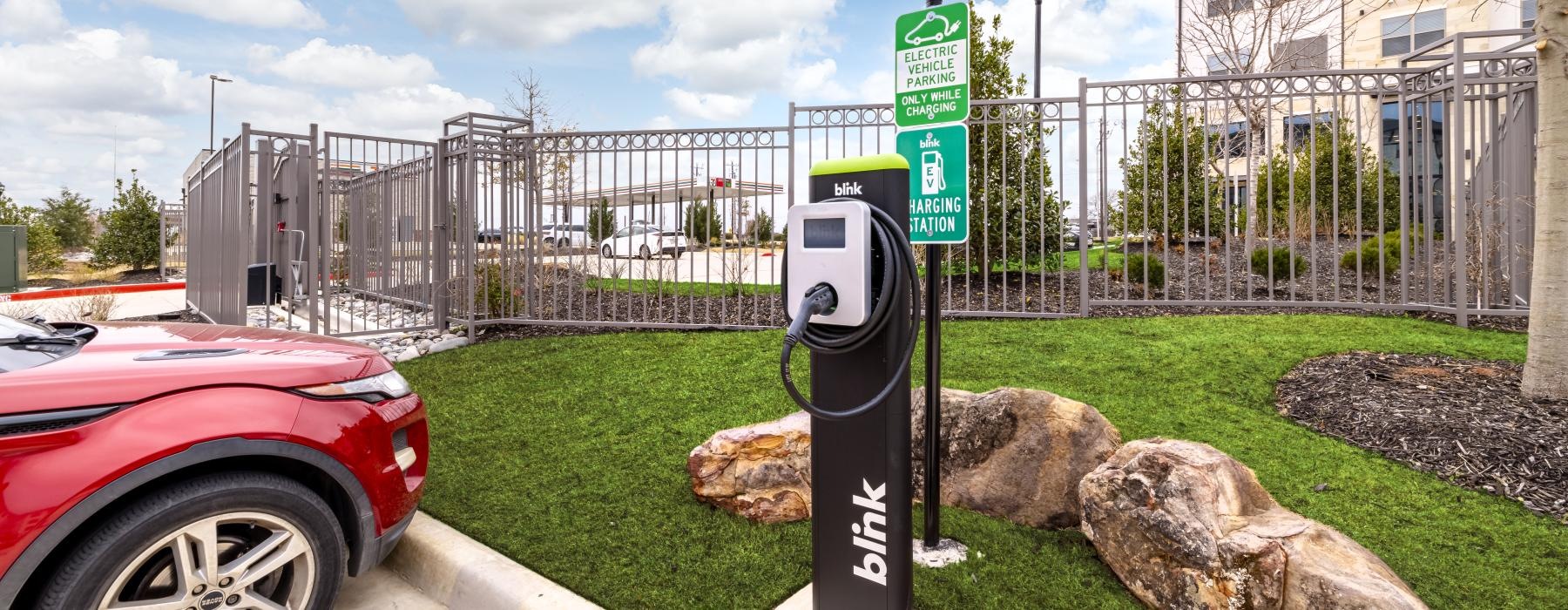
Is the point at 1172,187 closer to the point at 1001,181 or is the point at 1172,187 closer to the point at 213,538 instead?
the point at 1001,181

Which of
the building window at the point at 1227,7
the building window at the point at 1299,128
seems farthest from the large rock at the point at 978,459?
the building window at the point at 1227,7

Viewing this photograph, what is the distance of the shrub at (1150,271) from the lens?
9078 millimetres

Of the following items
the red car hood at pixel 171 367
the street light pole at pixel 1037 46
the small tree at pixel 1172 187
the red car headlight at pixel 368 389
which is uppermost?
the street light pole at pixel 1037 46

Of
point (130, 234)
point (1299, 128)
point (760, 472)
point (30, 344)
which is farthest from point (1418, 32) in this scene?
point (130, 234)

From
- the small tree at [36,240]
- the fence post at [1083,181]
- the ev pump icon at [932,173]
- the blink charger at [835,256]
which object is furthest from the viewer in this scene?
the small tree at [36,240]

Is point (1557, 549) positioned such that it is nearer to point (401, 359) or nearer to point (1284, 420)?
point (1284, 420)

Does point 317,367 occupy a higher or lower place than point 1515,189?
lower

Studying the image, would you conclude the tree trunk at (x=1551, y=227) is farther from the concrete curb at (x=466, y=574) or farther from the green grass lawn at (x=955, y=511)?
the concrete curb at (x=466, y=574)

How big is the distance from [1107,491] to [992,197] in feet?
22.7

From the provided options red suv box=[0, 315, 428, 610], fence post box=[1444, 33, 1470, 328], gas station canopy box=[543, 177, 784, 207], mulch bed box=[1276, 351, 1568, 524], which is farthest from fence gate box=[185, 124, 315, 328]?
fence post box=[1444, 33, 1470, 328]

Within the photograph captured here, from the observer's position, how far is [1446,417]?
13.8ft

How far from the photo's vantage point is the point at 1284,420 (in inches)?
178

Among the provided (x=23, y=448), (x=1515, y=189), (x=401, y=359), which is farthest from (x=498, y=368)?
(x=1515, y=189)

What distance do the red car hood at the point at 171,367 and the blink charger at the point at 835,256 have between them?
5.75ft
